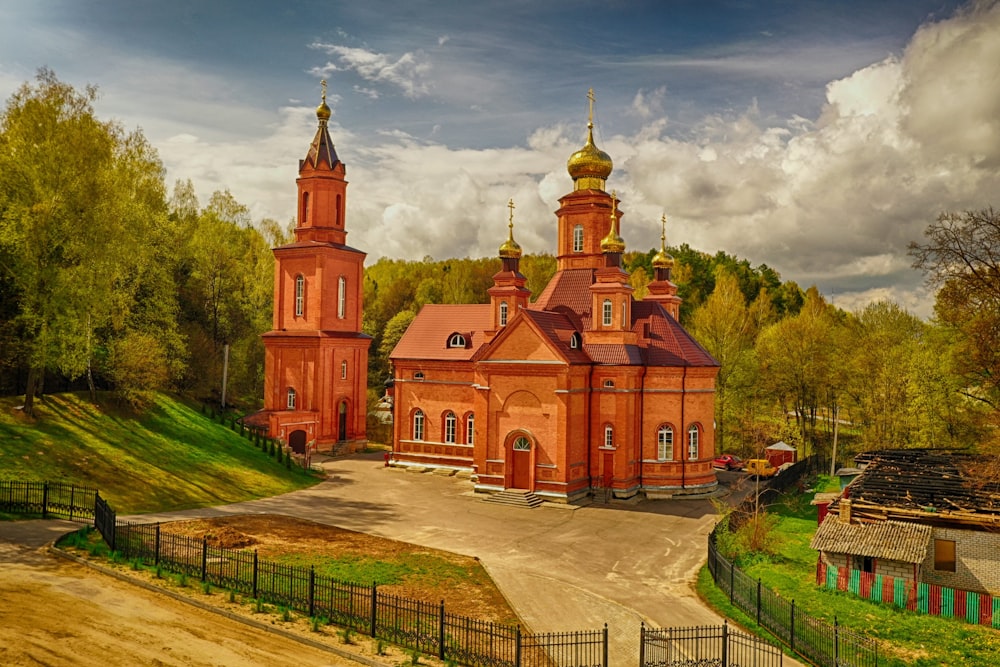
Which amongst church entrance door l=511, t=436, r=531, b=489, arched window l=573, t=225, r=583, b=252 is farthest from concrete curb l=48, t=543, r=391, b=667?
arched window l=573, t=225, r=583, b=252

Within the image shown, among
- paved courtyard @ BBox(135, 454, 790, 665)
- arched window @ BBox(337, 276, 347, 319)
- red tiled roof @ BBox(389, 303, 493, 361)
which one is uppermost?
arched window @ BBox(337, 276, 347, 319)

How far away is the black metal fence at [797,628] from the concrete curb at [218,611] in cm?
902

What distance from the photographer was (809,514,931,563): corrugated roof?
18.5 metres

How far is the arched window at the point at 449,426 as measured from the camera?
3842 centimetres

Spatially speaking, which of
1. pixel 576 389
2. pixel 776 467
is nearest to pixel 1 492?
pixel 576 389

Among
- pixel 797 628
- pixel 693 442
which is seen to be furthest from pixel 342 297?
pixel 797 628

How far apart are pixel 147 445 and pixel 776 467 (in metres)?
33.2

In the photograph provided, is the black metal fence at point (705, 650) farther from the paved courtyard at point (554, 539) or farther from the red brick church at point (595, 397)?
the red brick church at point (595, 397)

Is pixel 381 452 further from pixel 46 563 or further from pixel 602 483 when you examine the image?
pixel 46 563

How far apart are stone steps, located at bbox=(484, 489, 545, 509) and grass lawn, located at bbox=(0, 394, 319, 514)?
9142 millimetres

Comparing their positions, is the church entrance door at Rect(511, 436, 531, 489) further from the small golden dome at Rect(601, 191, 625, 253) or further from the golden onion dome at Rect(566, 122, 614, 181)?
the golden onion dome at Rect(566, 122, 614, 181)

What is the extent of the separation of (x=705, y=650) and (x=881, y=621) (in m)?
5.29

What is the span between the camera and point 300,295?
42875mm

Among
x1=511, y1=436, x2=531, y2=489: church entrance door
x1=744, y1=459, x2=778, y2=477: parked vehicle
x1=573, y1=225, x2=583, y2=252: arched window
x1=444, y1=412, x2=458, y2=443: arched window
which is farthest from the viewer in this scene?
x1=444, y1=412, x2=458, y2=443: arched window
